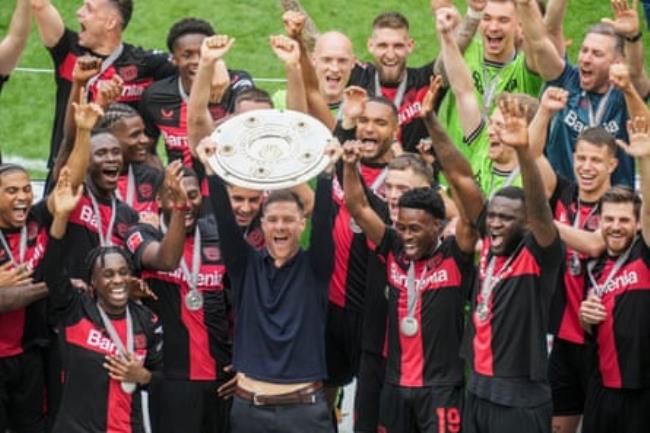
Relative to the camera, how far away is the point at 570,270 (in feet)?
33.7

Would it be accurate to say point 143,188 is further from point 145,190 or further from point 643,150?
point 643,150

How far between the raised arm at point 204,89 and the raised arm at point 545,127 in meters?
1.68

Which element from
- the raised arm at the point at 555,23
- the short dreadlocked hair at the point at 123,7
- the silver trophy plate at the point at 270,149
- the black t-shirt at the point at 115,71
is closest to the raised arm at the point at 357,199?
the silver trophy plate at the point at 270,149

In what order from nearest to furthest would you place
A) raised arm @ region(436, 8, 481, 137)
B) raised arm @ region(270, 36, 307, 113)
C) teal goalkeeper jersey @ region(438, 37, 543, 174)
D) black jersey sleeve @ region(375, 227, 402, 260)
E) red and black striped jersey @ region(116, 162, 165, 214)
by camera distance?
black jersey sleeve @ region(375, 227, 402, 260) → raised arm @ region(270, 36, 307, 113) → raised arm @ region(436, 8, 481, 137) → red and black striped jersey @ region(116, 162, 165, 214) → teal goalkeeper jersey @ region(438, 37, 543, 174)

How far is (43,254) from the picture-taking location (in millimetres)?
10133

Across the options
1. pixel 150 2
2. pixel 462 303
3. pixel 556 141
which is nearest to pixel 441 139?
pixel 462 303

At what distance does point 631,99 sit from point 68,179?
3.03m

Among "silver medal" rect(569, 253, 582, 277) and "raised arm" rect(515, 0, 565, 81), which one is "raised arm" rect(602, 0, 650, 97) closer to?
"raised arm" rect(515, 0, 565, 81)

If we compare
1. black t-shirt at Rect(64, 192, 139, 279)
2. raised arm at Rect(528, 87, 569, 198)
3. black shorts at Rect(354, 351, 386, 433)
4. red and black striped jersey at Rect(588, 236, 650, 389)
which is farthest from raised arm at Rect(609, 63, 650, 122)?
black t-shirt at Rect(64, 192, 139, 279)

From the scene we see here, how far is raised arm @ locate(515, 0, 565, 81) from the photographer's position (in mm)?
10938

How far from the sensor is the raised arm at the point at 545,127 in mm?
9742

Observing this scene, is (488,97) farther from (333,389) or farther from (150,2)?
(150,2)

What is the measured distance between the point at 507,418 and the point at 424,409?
0.53 metres

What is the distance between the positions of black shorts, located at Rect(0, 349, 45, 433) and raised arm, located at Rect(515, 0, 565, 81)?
338 cm
